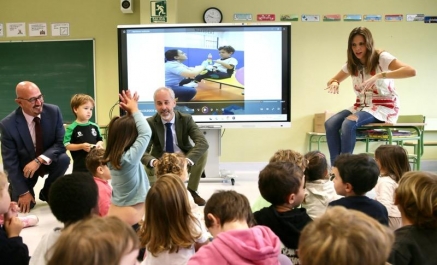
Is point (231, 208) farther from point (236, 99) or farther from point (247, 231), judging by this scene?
point (236, 99)

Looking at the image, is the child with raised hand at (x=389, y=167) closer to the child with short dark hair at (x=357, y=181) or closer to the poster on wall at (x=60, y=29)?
the child with short dark hair at (x=357, y=181)

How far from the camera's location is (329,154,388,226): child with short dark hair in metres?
1.56

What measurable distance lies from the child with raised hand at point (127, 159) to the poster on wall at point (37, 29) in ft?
12.6

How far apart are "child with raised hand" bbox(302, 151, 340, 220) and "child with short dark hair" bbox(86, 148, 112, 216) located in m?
1.14

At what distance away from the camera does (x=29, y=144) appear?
308 centimetres

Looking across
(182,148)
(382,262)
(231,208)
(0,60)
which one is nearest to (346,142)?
(182,148)

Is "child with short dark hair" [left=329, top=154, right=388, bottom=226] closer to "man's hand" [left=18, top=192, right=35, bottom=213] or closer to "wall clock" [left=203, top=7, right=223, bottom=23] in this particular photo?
"man's hand" [left=18, top=192, right=35, bottom=213]

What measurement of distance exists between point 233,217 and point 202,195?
2.30 m

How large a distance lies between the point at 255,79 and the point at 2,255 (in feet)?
11.0

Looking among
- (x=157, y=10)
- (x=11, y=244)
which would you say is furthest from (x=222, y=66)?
(x=11, y=244)

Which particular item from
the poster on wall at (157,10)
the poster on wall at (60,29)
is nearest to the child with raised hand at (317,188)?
the poster on wall at (157,10)

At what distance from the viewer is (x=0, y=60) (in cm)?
532

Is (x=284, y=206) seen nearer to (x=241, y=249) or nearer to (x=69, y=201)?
(x=241, y=249)

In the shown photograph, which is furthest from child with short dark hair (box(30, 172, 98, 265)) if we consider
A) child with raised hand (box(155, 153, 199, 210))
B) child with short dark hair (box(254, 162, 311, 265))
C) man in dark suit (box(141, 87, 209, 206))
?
man in dark suit (box(141, 87, 209, 206))
